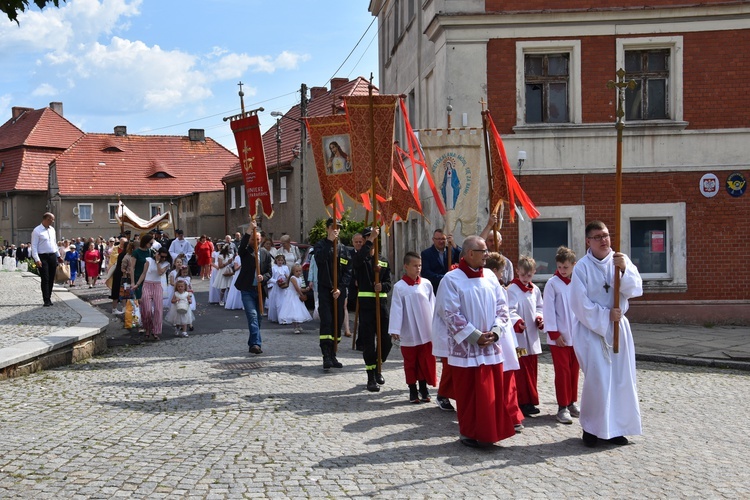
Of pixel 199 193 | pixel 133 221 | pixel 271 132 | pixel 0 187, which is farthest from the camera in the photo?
pixel 0 187

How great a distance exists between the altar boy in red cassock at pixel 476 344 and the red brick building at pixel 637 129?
10.4 m

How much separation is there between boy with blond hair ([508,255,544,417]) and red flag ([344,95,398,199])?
9.66 ft

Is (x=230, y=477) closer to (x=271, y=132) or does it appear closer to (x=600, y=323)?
(x=600, y=323)

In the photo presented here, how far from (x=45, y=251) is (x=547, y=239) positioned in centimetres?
1027

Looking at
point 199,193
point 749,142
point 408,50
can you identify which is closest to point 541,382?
point 749,142

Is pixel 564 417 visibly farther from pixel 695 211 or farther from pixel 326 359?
pixel 695 211

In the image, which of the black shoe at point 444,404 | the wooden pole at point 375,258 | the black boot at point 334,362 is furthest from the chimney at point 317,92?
the black shoe at point 444,404

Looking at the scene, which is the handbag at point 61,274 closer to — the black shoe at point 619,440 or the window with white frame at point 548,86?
the window with white frame at point 548,86

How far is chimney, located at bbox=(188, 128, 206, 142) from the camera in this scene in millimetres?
68312

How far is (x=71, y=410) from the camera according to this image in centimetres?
864

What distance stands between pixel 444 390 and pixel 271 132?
4474 centimetres

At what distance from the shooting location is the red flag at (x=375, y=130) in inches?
443

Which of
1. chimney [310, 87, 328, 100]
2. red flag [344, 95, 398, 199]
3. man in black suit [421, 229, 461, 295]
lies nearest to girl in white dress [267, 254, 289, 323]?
man in black suit [421, 229, 461, 295]

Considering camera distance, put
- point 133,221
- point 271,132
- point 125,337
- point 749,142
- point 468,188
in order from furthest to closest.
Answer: point 271,132
point 133,221
point 749,142
point 125,337
point 468,188
